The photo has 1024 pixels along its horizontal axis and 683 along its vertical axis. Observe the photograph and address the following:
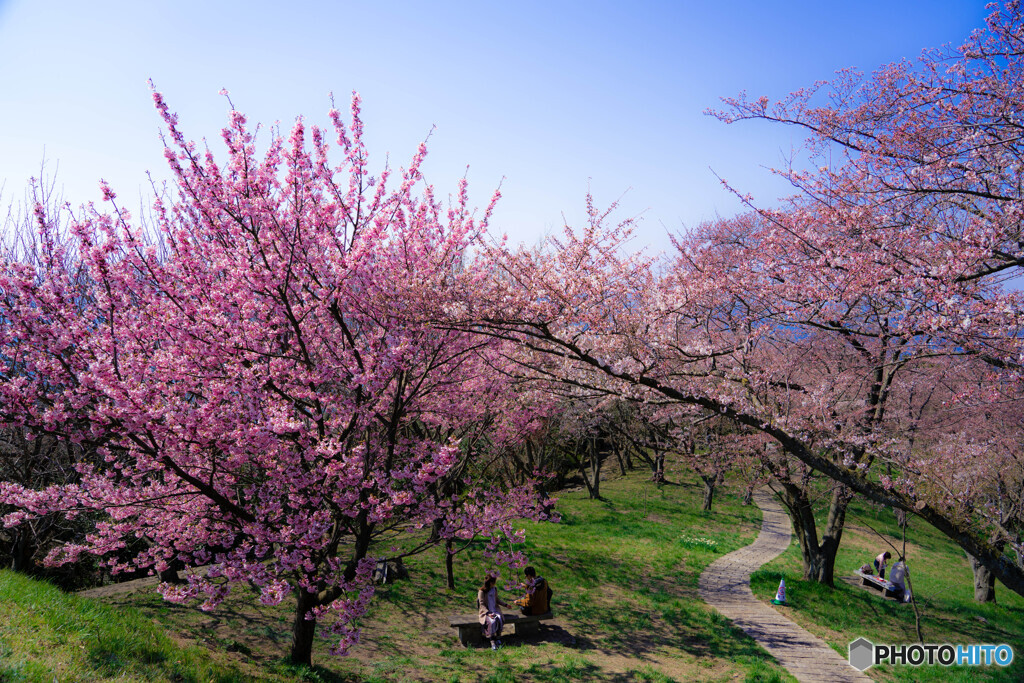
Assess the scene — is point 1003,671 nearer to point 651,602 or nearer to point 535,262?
point 651,602

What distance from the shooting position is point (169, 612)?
824cm

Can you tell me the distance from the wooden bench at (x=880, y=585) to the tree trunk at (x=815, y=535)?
3.46 feet

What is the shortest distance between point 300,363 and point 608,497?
19020mm

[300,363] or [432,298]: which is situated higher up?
[432,298]

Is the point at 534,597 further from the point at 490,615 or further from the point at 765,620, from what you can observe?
the point at 765,620

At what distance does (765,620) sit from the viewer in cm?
1072

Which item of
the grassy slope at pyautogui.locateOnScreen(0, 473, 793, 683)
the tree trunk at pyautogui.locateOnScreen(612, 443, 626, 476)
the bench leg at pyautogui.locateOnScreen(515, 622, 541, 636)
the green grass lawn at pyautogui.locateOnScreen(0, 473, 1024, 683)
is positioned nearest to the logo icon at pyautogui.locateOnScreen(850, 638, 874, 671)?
the green grass lawn at pyautogui.locateOnScreen(0, 473, 1024, 683)

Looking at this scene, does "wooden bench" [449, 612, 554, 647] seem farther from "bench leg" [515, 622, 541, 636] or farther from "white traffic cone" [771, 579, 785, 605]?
"white traffic cone" [771, 579, 785, 605]

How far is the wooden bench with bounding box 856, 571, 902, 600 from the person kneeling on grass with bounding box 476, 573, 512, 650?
965 centimetres

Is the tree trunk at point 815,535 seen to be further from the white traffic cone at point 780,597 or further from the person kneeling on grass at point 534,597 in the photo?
the person kneeling on grass at point 534,597

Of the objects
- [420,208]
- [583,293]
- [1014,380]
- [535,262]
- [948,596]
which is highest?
[420,208]

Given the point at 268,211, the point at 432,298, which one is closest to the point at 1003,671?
the point at 432,298

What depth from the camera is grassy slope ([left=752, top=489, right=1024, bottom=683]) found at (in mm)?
9102

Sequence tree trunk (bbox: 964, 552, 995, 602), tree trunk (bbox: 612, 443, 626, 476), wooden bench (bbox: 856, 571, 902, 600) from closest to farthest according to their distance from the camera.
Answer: wooden bench (bbox: 856, 571, 902, 600)
tree trunk (bbox: 964, 552, 995, 602)
tree trunk (bbox: 612, 443, 626, 476)
